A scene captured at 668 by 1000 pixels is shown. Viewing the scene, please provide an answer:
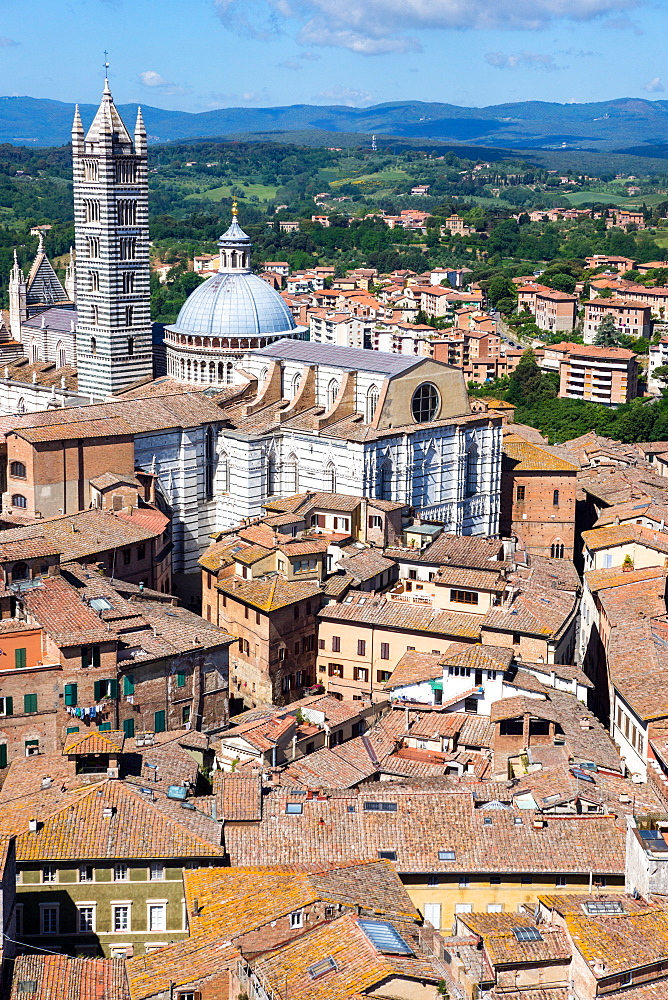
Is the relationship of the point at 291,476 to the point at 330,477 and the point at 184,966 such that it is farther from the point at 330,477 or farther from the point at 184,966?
the point at 184,966

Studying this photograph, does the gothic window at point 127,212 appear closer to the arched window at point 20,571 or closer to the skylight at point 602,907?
the arched window at point 20,571

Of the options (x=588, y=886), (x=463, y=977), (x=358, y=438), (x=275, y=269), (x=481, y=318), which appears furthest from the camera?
(x=275, y=269)

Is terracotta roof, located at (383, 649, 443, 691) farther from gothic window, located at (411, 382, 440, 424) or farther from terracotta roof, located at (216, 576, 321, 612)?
gothic window, located at (411, 382, 440, 424)

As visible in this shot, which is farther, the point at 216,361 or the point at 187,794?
the point at 216,361

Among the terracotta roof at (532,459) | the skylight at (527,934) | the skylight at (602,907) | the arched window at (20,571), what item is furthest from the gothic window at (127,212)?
the skylight at (527,934)

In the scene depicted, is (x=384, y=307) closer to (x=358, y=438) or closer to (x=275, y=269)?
(x=275, y=269)

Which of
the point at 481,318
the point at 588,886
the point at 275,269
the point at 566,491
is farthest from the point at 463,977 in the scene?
the point at 275,269

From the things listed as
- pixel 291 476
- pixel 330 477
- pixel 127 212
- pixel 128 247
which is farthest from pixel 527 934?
pixel 127 212
